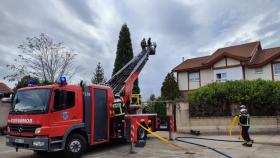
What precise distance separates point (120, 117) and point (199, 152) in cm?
354

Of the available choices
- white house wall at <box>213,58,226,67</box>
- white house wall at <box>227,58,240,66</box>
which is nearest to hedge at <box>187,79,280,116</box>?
white house wall at <box>227,58,240,66</box>

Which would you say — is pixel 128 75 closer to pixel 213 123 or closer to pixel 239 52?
pixel 213 123

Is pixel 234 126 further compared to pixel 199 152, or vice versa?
pixel 234 126

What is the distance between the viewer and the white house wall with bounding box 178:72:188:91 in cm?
3722

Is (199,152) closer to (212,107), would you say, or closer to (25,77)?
(212,107)

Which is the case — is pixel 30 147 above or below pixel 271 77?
below

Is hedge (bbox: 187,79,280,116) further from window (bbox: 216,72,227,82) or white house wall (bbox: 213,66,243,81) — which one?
window (bbox: 216,72,227,82)

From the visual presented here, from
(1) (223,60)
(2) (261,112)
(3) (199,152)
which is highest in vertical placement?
(1) (223,60)

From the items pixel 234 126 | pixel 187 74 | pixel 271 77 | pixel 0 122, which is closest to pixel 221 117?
pixel 234 126

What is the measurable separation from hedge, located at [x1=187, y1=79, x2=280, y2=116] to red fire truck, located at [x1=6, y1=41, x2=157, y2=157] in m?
6.83

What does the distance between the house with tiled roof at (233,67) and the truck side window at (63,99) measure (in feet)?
81.9

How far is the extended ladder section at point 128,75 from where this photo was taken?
14.2 metres

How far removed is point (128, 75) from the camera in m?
15.3

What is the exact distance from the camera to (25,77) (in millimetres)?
24922
